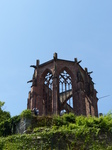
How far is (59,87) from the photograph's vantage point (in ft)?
85.1

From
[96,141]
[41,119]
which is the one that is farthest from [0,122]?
[96,141]

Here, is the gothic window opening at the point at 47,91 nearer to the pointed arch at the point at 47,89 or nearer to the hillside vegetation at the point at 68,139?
the pointed arch at the point at 47,89

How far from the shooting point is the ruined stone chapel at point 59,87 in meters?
25.4

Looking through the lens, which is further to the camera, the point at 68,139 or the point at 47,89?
the point at 47,89

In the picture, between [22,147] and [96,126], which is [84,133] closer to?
[96,126]

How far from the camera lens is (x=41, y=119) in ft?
57.3

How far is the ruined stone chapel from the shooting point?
25422 mm

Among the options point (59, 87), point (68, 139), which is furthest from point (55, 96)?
point (68, 139)

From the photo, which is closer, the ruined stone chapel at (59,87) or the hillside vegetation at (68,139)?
the hillside vegetation at (68,139)

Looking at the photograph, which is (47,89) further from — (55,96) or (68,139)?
(68,139)

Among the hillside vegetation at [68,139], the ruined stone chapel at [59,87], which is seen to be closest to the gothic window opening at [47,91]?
the ruined stone chapel at [59,87]

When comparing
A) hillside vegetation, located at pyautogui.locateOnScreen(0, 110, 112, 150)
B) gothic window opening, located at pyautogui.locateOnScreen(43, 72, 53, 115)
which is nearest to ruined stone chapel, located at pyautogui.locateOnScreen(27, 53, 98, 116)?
gothic window opening, located at pyautogui.locateOnScreen(43, 72, 53, 115)

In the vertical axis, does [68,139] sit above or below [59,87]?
below

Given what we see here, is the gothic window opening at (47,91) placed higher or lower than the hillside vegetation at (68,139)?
higher
